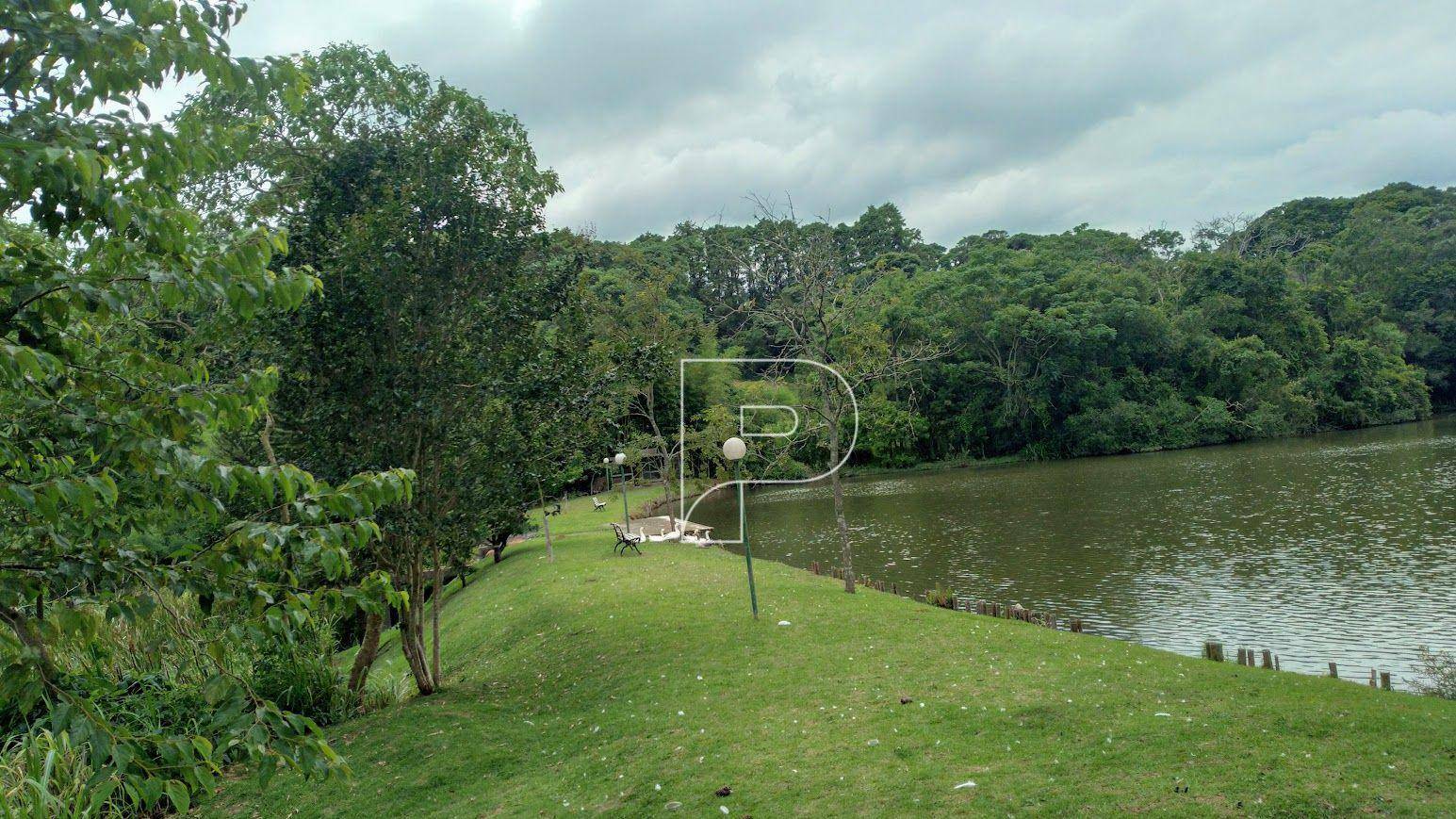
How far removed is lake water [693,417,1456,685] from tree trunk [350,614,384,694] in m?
11.1

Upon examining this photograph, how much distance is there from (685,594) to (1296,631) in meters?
Answer: 10.1

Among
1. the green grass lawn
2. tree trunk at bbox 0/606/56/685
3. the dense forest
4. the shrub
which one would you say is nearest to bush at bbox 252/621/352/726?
the dense forest

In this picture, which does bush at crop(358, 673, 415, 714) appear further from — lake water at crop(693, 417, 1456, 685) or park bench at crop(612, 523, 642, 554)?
lake water at crop(693, 417, 1456, 685)

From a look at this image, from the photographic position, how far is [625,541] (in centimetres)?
2255

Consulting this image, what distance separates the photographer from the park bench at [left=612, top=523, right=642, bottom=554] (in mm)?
22609

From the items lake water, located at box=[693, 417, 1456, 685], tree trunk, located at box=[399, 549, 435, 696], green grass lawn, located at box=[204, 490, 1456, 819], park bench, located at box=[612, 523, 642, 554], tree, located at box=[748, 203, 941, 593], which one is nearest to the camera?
green grass lawn, located at box=[204, 490, 1456, 819]

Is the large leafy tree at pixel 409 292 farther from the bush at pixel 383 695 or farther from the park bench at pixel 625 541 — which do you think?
the park bench at pixel 625 541

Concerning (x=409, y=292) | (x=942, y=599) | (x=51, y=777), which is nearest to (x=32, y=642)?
(x=51, y=777)

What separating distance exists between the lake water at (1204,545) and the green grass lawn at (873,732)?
4.62 metres

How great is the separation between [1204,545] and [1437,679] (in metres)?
12.9

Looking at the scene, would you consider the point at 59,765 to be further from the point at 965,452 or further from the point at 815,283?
the point at 965,452

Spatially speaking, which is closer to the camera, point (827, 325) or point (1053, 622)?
point (1053, 622)

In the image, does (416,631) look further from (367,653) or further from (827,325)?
(827,325)

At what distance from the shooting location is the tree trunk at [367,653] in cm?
1056
